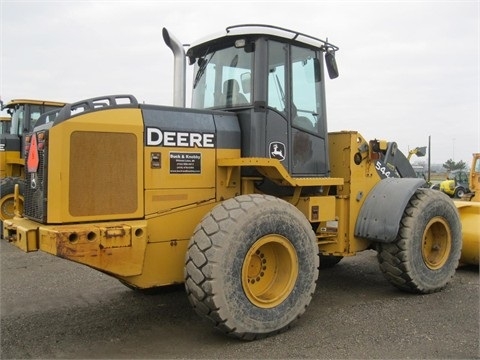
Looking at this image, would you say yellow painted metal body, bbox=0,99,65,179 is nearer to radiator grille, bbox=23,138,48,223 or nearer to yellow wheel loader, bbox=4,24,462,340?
yellow wheel loader, bbox=4,24,462,340

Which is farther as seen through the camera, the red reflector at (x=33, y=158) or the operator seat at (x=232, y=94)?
the operator seat at (x=232, y=94)

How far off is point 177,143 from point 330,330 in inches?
85.0

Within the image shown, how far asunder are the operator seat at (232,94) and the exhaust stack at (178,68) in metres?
0.45

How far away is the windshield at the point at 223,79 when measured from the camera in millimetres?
4965

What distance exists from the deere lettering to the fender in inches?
81.2

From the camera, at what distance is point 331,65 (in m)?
5.50

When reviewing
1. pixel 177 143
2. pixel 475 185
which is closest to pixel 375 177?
pixel 177 143

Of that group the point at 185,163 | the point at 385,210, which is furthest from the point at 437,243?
the point at 185,163

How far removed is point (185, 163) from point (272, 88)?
3.96 feet

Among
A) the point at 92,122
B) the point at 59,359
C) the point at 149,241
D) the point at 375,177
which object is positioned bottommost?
the point at 59,359

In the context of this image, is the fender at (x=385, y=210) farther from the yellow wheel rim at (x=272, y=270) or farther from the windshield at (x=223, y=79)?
the windshield at (x=223, y=79)

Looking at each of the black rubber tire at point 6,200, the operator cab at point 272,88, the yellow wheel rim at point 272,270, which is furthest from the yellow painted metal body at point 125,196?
the black rubber tire at point 6,200

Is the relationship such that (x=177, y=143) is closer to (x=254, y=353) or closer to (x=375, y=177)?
Answer: (x=254, y=353)

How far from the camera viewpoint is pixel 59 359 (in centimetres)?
386
